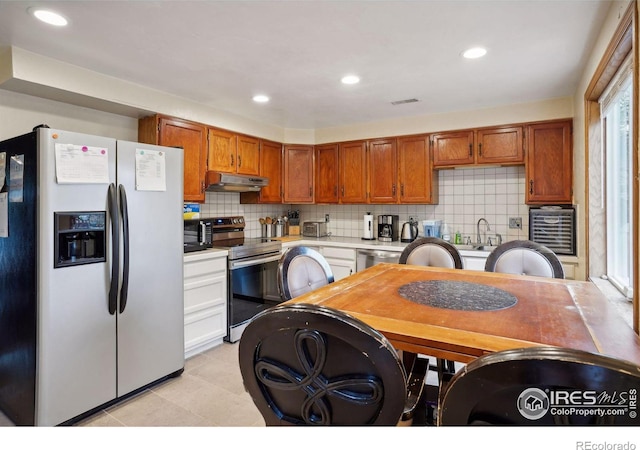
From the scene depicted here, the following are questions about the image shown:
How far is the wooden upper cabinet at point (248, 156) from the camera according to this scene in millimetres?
3822

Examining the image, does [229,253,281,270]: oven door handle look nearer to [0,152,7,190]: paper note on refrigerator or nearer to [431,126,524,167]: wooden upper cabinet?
[0,152,7,190]: paper note on refrigerator

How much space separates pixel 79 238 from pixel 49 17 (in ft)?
3.87

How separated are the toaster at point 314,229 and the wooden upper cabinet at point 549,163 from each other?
2350 mm

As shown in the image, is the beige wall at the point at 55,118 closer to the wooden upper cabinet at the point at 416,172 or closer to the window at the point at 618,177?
the wooden upper cabinet at the point at 416,172

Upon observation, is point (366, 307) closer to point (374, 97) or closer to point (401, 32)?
point (401, 32)

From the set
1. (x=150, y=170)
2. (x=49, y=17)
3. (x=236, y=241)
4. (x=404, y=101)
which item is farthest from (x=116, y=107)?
(x=404, y=101)

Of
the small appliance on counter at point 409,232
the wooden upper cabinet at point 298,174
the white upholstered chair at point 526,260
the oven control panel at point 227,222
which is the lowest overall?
the white upholstered chair at point 526,260

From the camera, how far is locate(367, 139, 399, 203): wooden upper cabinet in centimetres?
407

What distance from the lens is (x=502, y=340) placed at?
3.71 feet

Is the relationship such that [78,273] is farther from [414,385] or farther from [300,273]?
[414,385]

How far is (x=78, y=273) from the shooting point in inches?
78.8

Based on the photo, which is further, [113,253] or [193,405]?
[193,405]

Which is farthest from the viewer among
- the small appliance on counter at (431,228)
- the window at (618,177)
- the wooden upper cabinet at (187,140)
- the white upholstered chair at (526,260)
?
the small appliance on counter at (431,228)

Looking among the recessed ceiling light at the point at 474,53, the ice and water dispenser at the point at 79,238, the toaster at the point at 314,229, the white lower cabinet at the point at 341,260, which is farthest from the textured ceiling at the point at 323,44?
the toaster at the point at 314,229
